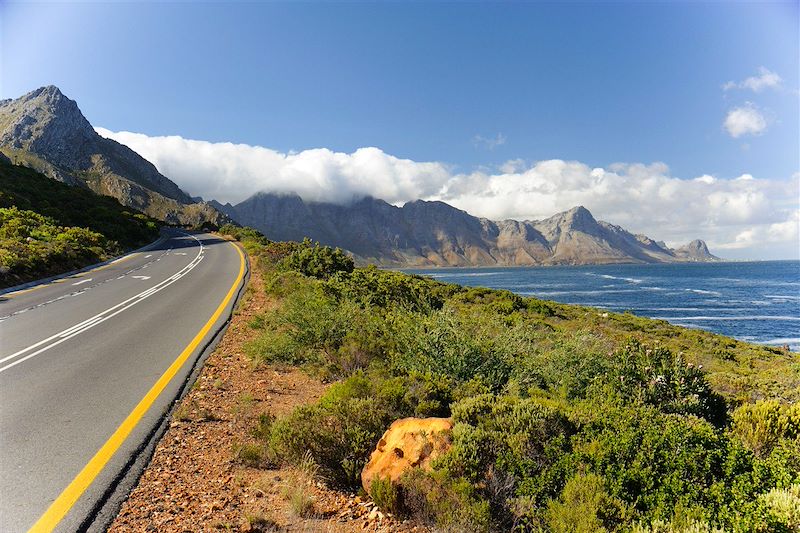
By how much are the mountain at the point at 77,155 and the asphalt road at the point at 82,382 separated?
373ft

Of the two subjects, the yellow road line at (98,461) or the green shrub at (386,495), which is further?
the green shrub at (386,495)

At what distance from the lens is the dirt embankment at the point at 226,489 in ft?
11.6

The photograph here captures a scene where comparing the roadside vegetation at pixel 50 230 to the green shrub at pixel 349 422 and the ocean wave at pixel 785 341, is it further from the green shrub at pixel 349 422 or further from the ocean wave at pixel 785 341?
the ocean wave at pixel 785 341

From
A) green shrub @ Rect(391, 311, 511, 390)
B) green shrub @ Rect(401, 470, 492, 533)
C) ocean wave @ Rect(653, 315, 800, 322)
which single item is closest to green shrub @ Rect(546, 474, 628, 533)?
green shrub @ Rect(401, 470, 492, 533)

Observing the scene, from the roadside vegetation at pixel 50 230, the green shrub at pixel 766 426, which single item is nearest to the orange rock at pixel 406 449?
the green shrub at pixel 766 426

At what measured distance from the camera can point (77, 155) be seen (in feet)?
466

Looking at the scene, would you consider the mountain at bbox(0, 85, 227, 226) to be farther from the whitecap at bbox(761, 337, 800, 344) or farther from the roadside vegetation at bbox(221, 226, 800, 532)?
the roadside vegetation at bbox(221, 226, 800, 532)

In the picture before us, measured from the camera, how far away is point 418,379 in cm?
604

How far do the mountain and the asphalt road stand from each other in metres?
114

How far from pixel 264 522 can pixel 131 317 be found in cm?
984

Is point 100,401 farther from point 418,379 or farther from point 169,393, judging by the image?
point 418,379

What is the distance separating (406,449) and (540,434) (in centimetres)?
145

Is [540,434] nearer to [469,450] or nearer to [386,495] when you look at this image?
[469,450]

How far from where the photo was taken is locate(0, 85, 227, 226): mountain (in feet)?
405
